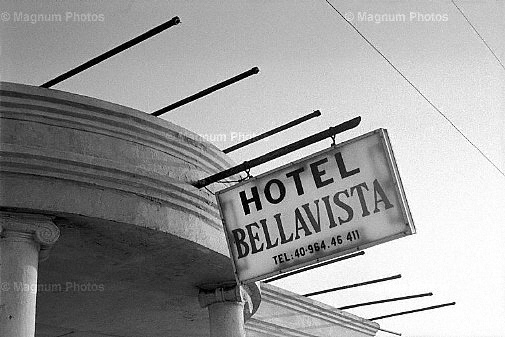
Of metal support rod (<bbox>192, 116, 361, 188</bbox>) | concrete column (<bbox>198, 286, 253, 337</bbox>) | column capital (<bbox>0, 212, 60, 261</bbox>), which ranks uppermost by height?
metal support rod (<bbox>192, 116, 361, 188</bbox>)

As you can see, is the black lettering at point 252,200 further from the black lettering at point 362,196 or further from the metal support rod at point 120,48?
the metal support rod at point 120,48

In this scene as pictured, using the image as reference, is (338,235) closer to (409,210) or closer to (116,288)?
(409,210)

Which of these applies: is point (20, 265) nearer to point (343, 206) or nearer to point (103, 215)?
point (103, 215)

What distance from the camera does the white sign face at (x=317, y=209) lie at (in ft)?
27.8

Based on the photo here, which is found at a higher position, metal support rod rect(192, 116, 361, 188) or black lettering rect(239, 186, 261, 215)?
metal support rod rect(192, 116, 361, 188)

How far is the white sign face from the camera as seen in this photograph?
27.8ft

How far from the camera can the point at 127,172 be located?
8.98 meters

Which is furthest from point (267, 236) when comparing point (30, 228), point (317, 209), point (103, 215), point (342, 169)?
point (30, 228)

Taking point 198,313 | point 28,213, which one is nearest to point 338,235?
point 28,213

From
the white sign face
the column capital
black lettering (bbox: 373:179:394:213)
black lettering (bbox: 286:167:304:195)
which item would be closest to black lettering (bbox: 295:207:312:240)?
the white sign face

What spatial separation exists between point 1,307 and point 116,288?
2.95m

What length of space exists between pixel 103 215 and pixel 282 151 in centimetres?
213

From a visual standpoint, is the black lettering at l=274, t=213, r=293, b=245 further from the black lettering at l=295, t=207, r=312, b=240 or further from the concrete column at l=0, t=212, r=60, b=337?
the concrete column at l=0, t=212, r=60, b=337

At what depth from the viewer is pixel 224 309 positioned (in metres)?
10.8
